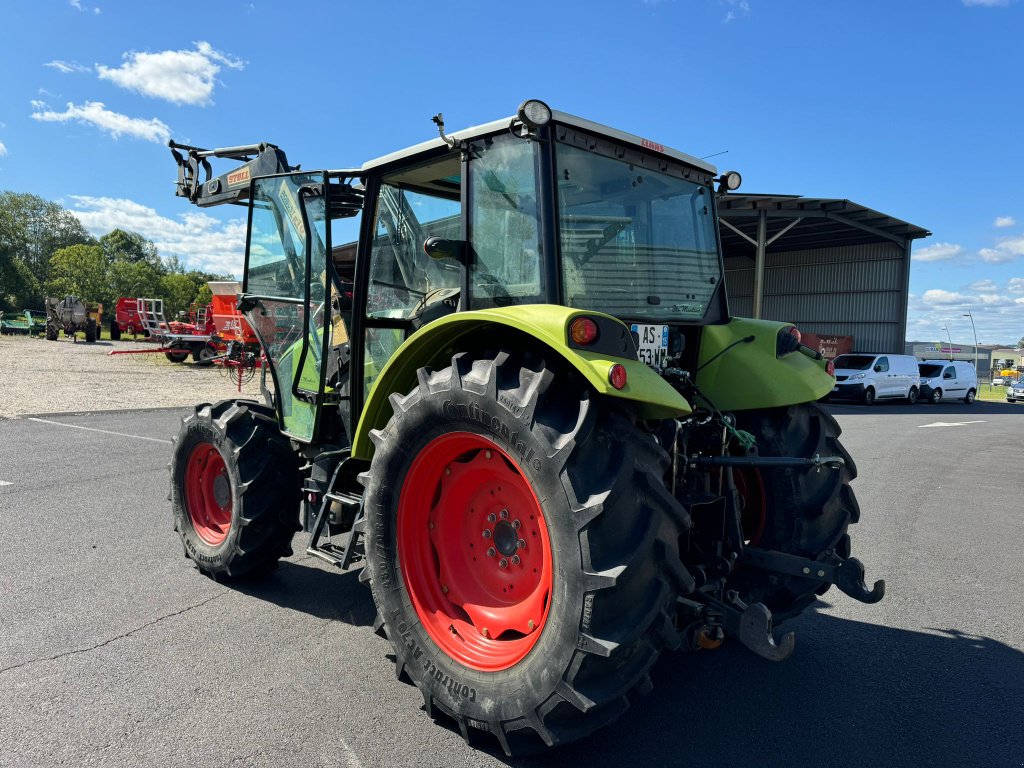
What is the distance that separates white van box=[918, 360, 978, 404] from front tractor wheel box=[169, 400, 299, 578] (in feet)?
90.1

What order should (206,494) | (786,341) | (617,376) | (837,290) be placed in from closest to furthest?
(617,376)
(786,341)
(206,494)
(837,290)

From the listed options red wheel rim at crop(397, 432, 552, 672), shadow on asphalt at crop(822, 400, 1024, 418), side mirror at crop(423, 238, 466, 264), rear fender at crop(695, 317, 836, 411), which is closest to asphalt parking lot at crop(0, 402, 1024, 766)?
red wheel rim at crop(397, 432, 552, 672)

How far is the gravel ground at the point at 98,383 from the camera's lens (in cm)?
1323

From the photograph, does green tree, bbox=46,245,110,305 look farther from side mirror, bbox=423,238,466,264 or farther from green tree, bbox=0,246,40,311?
side mirror, bbox=423,238,466,264

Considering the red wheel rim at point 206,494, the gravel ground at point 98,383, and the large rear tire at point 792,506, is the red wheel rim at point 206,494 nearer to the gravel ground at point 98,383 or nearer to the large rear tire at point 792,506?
the large rear tire at point 792,506

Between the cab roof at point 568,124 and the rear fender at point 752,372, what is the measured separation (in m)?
0.88

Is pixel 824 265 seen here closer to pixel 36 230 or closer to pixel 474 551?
pixel 474 551

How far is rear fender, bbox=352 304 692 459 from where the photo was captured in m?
2.38


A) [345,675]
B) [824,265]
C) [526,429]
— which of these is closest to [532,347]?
[526,429]

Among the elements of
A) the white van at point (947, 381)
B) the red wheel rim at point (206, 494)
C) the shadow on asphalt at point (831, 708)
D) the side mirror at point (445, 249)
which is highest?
the side mirror at point (445, 249)

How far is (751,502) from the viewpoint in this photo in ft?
11.8

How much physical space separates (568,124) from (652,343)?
1031mm

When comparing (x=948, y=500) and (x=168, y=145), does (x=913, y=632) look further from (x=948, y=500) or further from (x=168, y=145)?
(x=168, y=145)

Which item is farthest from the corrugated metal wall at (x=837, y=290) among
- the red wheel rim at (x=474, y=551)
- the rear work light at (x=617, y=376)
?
the rear work light at (x=617, y=376)
